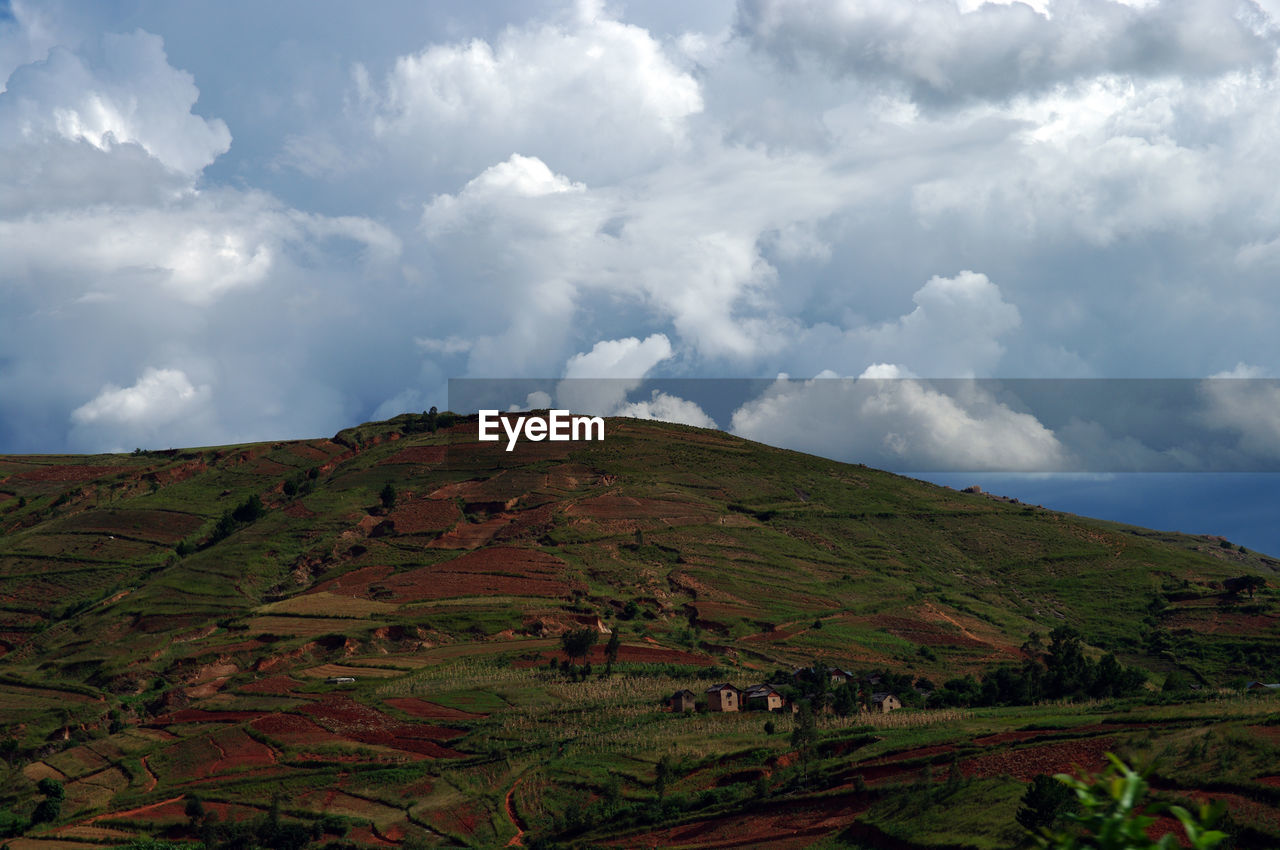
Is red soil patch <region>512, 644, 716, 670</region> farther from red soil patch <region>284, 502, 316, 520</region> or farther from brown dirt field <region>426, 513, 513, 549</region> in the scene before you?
red soil patch <region>284, 502, 316, 520</region>

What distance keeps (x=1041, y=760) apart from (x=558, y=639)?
6586 cm

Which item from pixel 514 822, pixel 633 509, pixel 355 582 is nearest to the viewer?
pixel 514 822

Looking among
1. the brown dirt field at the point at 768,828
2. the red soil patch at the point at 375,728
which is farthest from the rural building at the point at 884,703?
the red soil patch at the point at 375,728

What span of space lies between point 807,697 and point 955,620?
146 ft

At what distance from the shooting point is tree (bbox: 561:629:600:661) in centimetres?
Answer: 10588

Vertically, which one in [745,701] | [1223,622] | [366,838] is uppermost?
[1223,622]

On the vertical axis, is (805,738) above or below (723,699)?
below

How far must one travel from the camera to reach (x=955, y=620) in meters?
129

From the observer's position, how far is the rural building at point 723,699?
87.9 m

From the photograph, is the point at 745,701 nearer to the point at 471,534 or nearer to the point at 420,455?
the point at 471,534

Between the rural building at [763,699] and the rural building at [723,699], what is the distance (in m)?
0.88

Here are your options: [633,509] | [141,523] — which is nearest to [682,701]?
[633,509]

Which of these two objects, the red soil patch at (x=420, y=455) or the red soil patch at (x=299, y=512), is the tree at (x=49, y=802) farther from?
the red soil patch at (x=420, y=455)

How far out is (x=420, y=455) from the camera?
186 meters
